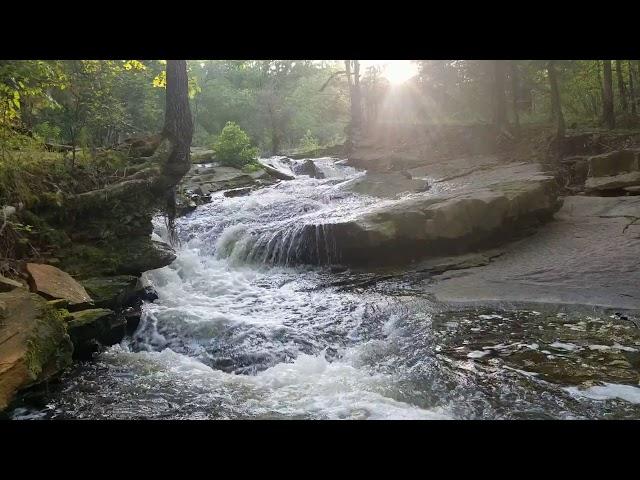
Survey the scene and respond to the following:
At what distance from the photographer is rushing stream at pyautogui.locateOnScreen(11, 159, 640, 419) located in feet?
13.3

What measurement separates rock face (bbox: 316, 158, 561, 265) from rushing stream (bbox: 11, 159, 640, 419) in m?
0.73

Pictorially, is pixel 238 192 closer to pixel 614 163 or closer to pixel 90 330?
pixel 90 330

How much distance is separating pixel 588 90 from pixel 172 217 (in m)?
18.5

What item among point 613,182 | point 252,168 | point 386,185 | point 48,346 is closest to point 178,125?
point 48,346

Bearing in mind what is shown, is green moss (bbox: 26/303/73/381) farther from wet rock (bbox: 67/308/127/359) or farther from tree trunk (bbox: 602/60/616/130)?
tree trunk (bbox: 602/60/616/130)

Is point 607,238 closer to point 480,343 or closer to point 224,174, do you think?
point 480,343

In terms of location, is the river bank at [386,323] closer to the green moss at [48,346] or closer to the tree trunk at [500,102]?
the green moss at [48,346]

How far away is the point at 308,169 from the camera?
19.4 m

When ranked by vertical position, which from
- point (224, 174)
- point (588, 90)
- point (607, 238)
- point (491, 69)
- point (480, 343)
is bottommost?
point (480, 343)

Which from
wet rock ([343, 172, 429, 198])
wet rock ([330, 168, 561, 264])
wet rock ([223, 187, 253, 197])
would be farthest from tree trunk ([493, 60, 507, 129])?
wet rock ([223, 187, 253, 197])

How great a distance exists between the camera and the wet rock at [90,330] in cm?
536

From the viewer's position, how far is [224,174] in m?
17.0

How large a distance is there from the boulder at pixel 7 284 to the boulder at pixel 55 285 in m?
0.36
